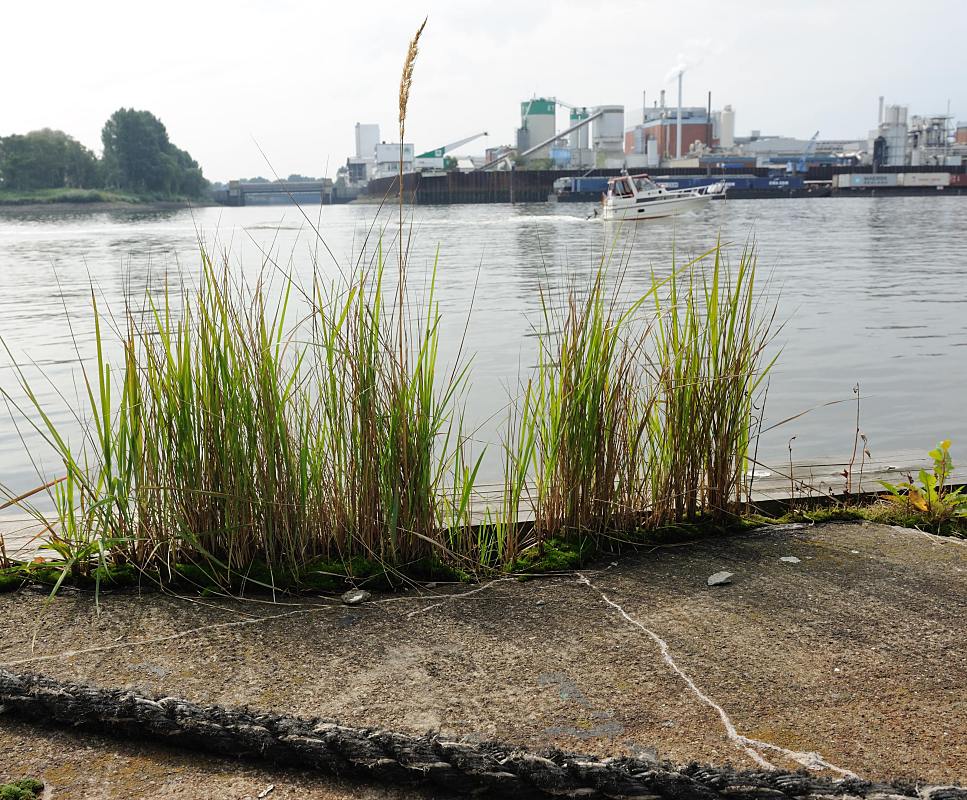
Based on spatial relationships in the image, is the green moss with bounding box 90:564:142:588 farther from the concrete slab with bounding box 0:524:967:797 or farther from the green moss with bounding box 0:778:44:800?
the green moss with bounding box 0:778:44:800

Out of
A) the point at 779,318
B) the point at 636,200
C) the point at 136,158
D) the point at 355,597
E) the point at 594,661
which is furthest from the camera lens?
the point at 136,158

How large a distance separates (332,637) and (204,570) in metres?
0.60

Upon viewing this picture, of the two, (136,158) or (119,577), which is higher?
(136,158)

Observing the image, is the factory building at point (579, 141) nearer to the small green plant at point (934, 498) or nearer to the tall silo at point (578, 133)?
the tall silo at point (578, 133)

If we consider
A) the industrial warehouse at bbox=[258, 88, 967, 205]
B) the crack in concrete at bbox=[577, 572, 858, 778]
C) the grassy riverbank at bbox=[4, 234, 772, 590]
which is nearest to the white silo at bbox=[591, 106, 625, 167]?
the industrial warehouse at bbox=[258, 88, 967, 205]

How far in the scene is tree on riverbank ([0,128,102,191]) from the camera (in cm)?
9725

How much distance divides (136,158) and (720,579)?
11848 centimetres

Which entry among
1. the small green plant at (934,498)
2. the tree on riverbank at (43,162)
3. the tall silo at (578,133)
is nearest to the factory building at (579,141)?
the tall silo at (578,133)

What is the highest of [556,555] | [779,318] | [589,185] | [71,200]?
[589,185]

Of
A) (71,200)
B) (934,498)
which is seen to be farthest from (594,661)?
(71,200)

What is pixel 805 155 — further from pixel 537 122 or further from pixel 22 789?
pixel 22 789

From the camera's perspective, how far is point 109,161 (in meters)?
111

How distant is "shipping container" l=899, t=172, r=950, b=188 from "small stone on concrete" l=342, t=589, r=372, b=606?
99175mm

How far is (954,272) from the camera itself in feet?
59.0
